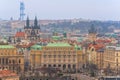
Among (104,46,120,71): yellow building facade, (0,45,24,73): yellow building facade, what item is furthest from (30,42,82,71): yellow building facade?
(0,45,24,73): yellow building facade

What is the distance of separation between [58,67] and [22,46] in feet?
28.8

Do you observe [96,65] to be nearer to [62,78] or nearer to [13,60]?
[13,60]

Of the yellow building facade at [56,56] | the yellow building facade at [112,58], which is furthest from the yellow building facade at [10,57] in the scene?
the yellow building facade at [112,58]

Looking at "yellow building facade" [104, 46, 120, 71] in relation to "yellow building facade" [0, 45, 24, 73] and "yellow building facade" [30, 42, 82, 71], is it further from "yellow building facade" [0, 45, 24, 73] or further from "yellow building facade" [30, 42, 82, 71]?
"yellow building facade" [0, 45, 24, 73]

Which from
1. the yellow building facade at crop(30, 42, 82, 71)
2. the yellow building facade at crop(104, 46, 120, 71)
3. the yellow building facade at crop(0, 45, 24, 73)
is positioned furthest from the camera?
the yellow building facade at crop(30, 42, 82, 71)

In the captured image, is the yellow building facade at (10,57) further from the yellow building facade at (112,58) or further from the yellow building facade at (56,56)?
the yellow building facade at (112,58)

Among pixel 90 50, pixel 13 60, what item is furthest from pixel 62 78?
pixel 90 50

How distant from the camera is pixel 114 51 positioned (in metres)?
58.3

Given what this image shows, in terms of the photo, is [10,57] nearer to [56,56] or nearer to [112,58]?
[56,56]

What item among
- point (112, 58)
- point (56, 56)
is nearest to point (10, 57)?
point (56, 56)

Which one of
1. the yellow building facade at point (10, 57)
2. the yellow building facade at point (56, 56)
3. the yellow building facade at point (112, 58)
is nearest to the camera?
the yellow building facade at point (10, 57)

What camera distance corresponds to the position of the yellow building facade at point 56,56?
62.3 meters

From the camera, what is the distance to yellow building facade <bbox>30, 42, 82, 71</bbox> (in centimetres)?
6231

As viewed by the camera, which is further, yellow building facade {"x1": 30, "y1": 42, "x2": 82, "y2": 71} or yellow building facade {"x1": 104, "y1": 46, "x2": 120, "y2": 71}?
yellow building facade {"x1": 30, "y1": 42, "x2": 82, "y2": 71}
